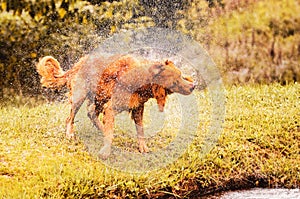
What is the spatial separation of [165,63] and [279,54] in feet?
12.3

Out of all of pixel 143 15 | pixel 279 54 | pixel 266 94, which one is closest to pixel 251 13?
pixel 279 54

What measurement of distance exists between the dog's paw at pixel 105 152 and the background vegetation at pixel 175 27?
9.51 ft

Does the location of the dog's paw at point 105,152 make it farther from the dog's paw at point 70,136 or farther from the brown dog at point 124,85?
the dog's paw at point 70,136

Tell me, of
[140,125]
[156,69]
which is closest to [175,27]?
[140,125]

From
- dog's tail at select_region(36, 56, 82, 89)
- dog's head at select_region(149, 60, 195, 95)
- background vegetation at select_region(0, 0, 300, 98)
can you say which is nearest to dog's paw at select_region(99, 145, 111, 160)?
dog's head at select_region(149, 60, 195, 95)

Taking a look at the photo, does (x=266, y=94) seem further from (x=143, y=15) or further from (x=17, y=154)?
(x=17, y=154)

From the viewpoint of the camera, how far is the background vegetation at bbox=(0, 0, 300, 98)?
23.5 ft

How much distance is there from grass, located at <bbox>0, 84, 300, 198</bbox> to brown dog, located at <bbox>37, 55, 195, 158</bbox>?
356 millimetres

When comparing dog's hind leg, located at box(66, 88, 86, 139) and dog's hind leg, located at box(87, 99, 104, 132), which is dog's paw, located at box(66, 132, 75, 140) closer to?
dog's hind leg, located at box(66, 88, 86, 139)

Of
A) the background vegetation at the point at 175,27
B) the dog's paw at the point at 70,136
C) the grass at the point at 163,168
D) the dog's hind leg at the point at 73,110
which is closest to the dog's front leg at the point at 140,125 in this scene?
the grass at the point at 163,168

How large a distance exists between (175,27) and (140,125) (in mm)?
3754

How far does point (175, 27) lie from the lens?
25.7 ft

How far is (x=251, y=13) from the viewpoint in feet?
25.7

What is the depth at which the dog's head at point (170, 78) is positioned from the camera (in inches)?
160
